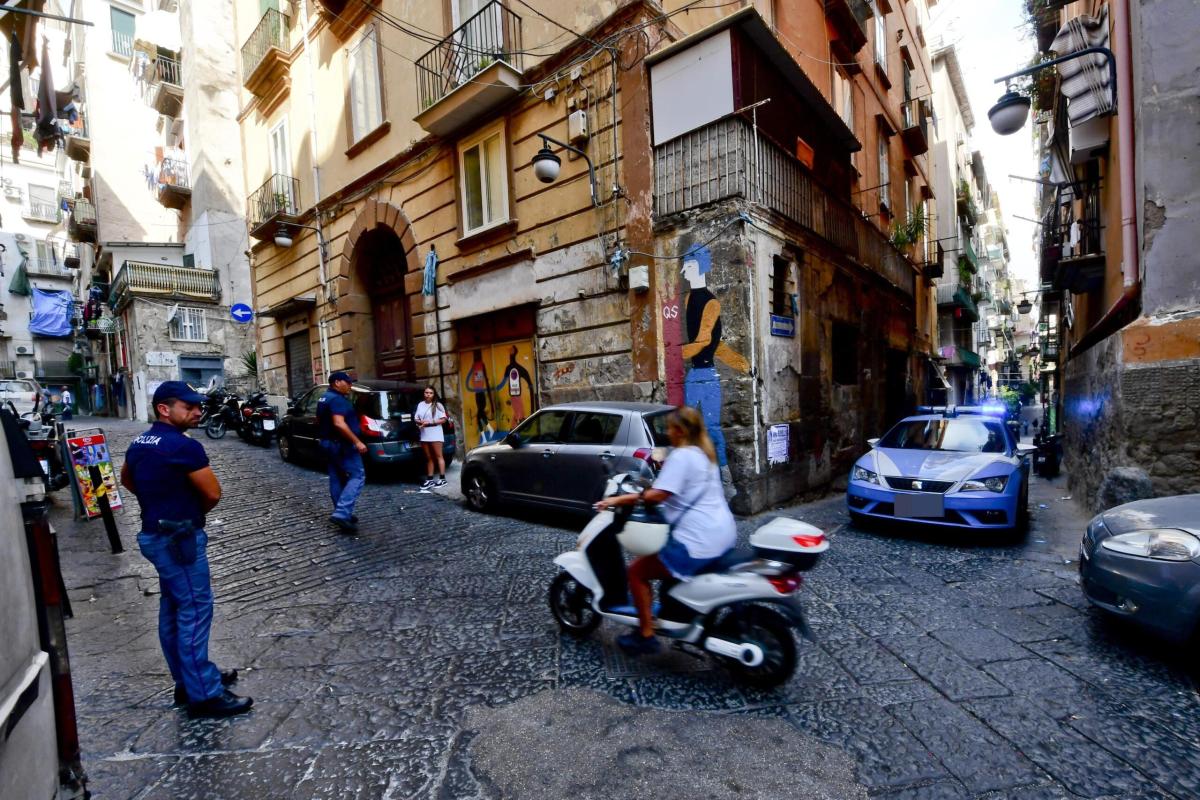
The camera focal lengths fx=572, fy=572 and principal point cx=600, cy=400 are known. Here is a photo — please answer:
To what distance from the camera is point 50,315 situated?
35.8 meters

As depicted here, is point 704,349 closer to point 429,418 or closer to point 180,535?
point 429,418

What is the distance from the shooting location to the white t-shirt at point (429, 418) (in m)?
9.45

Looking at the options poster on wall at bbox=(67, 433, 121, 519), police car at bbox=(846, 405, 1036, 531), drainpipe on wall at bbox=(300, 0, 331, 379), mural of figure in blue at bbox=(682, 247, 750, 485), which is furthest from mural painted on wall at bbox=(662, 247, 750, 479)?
drainpipe on wall at bbox=(300, 0, 331, 379)

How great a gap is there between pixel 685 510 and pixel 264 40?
64.6 feet

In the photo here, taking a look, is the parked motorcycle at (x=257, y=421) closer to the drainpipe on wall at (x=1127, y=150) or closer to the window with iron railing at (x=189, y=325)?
the window with iron railing at (x=189, y=325)

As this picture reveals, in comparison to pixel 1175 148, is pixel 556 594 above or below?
below

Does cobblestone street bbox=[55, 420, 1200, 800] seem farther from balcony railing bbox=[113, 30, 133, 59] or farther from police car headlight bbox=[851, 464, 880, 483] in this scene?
balcony railing bbox=[113, 30, 133, 59]

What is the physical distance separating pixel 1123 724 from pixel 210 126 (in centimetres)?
3007

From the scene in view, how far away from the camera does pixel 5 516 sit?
1.53 m

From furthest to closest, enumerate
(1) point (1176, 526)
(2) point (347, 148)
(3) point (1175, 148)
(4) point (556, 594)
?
(2) point (347, 148) → (3) point (1175, 148) → (4) point (556, 594) → (1) point (1176, 526)

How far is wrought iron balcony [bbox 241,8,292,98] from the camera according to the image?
605 inches

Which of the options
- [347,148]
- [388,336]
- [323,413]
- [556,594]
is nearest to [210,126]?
[347,148]

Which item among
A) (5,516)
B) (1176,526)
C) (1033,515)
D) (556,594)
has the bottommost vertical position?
(1033,515)

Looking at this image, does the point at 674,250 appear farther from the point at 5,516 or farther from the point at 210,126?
the point at 210,126
